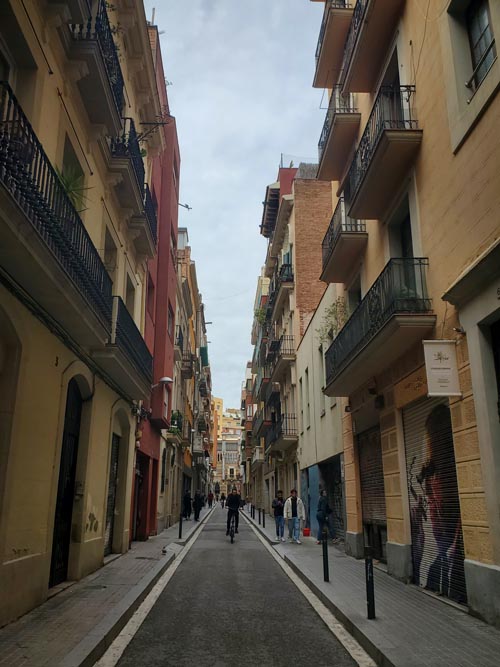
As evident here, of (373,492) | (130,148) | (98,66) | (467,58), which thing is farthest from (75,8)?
A: (373,492)

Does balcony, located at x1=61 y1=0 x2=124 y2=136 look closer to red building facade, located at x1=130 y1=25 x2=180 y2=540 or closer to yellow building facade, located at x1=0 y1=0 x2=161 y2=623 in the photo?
yellow building facade, located at x1=0 y1=0 x2=161 y2=623

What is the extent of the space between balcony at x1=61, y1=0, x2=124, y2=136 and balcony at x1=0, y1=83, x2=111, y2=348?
2352 mm

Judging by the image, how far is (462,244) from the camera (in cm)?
821

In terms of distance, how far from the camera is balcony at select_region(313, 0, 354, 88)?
14671mm

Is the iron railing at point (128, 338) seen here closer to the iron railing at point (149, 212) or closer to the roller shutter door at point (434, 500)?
the iron railing at point (149, 212)

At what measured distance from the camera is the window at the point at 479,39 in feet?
26.0

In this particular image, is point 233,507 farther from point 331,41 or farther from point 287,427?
point 331,41

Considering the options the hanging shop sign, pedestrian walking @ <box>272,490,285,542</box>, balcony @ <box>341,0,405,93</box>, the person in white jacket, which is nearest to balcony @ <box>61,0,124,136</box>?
balcony @ <box>341,0,405,93</box>

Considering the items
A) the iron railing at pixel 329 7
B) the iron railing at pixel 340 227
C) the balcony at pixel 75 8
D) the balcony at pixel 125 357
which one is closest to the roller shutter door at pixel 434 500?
the iron railing at pixel 340 227

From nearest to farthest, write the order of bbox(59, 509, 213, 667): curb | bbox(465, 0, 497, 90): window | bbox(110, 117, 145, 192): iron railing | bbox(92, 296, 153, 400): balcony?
bbox(59, 509, 213, 667): curb
bbox(465, 0, 497, 90): window
bbox(92, 296, 153, 400): balcony
bbox(110, 117, 145, 192): iron railing

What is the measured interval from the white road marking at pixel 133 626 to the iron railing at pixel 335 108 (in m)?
11.7

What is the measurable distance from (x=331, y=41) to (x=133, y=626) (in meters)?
15.0

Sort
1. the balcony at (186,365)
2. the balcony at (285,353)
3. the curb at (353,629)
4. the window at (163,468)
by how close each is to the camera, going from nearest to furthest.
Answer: the curb at (353,629) → the window at (163,468) → the balcony at (285,353) → the balcony at (186,365)

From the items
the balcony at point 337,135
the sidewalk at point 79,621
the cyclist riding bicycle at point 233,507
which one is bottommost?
the sidewalk at point 79,621
